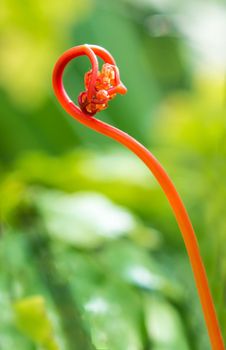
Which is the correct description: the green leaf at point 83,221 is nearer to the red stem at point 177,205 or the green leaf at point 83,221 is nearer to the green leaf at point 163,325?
the green leaf at point 163,325

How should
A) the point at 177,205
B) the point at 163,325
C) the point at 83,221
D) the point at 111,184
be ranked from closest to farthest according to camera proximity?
the point at 177,205 → the point at 163,325 → the point at 83,221 → the point at 111,184

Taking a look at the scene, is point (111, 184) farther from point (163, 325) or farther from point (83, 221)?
point (163, 325)

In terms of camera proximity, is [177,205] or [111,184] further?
[111,184]

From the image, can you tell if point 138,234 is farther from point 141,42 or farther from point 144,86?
point 141,42

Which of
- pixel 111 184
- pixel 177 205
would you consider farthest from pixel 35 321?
pixel 111 184

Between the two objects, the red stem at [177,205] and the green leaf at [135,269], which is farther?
the green leaf at [135,269]

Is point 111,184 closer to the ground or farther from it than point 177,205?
farther from it

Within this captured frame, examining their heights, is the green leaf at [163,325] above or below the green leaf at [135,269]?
below

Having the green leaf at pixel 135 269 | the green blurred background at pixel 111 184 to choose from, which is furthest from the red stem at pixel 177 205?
the green leaf at pixel 135 269
